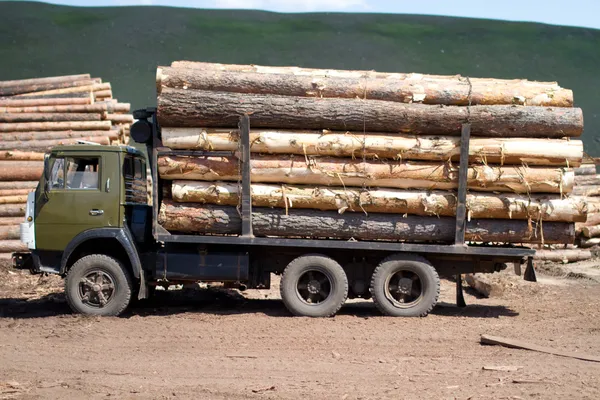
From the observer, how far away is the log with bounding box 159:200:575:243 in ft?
37.9

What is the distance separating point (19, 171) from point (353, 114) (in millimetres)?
9987

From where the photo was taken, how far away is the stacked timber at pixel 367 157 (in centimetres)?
1138

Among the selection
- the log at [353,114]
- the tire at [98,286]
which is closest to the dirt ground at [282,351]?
the tire at [98,286]

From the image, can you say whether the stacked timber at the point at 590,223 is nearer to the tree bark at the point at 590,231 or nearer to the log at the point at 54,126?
the tree bark at the point at 590,231

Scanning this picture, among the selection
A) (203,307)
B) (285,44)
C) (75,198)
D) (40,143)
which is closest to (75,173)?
(75,198)

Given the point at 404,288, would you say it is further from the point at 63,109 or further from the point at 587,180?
the point at 587,180

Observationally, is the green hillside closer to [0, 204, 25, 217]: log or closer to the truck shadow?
[0, 204, 25, 217]: log

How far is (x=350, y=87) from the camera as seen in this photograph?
38.0 feet

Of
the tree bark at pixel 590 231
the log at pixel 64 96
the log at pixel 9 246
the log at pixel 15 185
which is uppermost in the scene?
the log at pixel 64 96

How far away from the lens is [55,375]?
27.6 ft

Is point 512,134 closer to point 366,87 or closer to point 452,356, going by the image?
point 366,87

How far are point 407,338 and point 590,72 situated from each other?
1303 inches

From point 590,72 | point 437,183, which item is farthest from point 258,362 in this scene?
point 590,72

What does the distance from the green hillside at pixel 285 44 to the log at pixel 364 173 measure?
22459 mm
